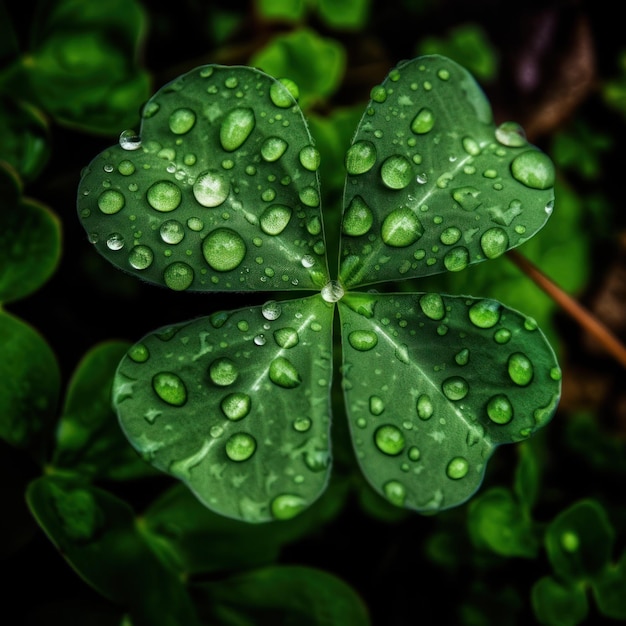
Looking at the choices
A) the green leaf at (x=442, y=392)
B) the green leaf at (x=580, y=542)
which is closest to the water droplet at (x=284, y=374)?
the green leaf at (x=442, y=392)

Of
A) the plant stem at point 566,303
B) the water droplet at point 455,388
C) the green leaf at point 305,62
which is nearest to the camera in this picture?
the water droplet at point 455,388

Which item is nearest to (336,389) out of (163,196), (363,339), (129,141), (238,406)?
(363,339)

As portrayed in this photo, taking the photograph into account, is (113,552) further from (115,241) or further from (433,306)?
(433,306)

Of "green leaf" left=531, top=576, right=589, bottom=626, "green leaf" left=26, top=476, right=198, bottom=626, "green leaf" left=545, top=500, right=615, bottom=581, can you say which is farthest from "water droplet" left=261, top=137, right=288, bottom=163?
"green leaf" left=531, top=576, right=589, bottom=626

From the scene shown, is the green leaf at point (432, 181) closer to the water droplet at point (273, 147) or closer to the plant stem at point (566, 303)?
the water droplet at point (273, 147)

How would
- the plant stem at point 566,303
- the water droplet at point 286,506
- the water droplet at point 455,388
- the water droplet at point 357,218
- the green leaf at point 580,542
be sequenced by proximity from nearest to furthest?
the water droplet at point 286,506 < the water droplet at point 455,388 < the water droplet at point 357,218 < the green leaf at point 580,542 < the plant stem at point 566,303

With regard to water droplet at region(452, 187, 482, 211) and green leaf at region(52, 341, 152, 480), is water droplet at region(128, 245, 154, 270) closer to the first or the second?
green leaf at region(52, 341, 152, 480)
